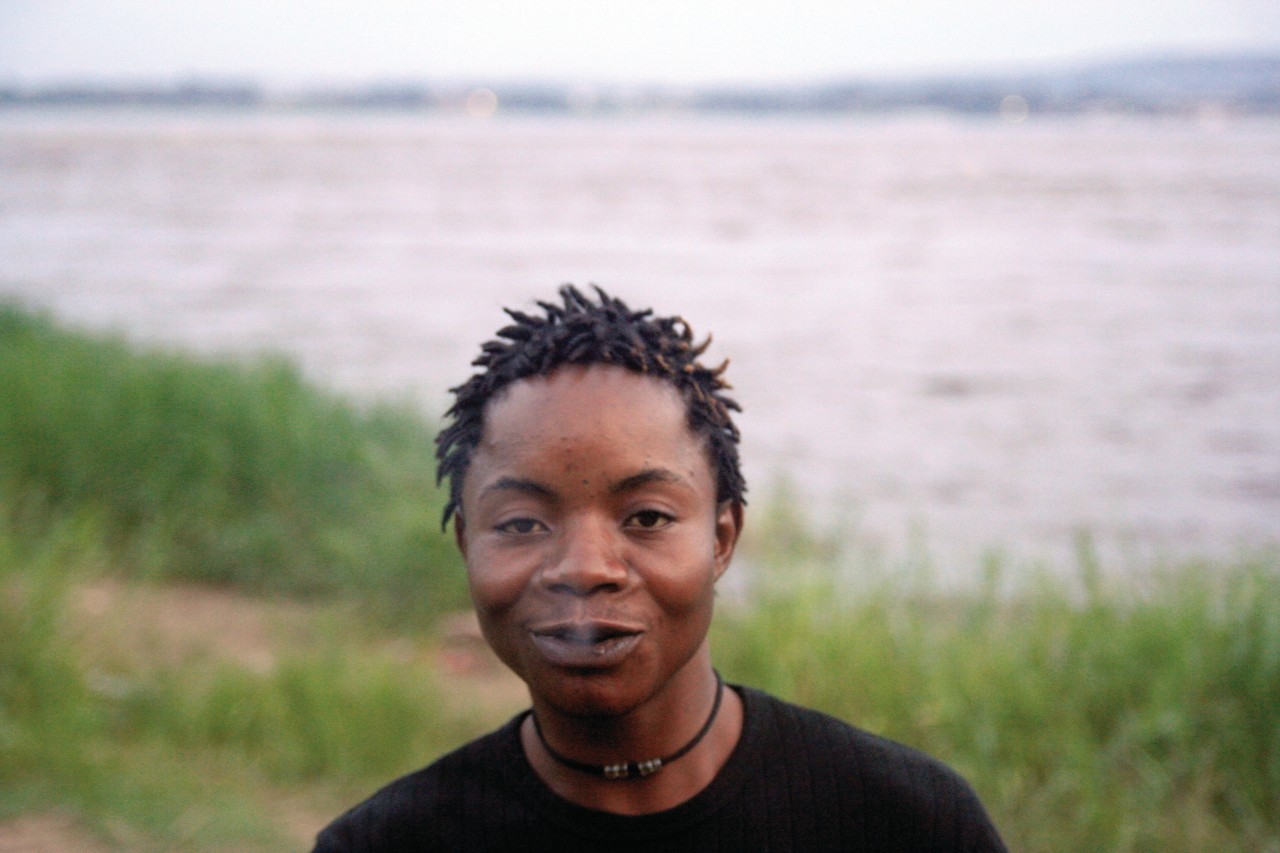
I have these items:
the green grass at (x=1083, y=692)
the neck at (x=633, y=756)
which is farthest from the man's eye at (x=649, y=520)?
the green grass at (x=1083, y=692)

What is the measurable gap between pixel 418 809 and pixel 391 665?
3.27 m

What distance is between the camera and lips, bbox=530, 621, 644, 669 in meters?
1.64

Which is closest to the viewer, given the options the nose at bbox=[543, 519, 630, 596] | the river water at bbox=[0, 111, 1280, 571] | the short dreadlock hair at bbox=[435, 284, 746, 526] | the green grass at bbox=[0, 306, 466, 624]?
the nose at bbox=[543, 519, 630, 596]

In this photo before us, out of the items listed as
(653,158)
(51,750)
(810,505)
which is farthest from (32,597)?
(653,158)

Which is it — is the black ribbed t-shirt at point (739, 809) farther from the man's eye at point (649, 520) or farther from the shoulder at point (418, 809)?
the man's eye at point (649, 520)

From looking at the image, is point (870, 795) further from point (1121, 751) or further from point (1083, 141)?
point (1083, 141)

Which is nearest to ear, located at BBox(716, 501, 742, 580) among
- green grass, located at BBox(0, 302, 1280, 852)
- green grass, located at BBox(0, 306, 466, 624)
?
green grass, located at BBox(0, 302, 1280, 852)

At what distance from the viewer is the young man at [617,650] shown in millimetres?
1672

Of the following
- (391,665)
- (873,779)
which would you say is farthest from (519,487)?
(391,665)

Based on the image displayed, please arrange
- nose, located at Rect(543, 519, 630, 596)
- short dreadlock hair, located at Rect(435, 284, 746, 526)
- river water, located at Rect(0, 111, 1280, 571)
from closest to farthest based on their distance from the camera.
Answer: nose, located at Rect(543, 519, 630, 596), short dreadlock hair, located at Rect(435, 284, 746, 526), river water, located at Rect(0, 111, 1280, 571)

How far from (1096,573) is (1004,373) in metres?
8.04

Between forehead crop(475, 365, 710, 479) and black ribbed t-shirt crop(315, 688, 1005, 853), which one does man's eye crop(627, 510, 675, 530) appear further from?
black ribbed t-shirt crop(315, 688, 1005, 853)

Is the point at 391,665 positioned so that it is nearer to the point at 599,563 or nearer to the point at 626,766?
the point at 626,766

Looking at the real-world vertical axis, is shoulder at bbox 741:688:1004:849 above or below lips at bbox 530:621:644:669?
below
